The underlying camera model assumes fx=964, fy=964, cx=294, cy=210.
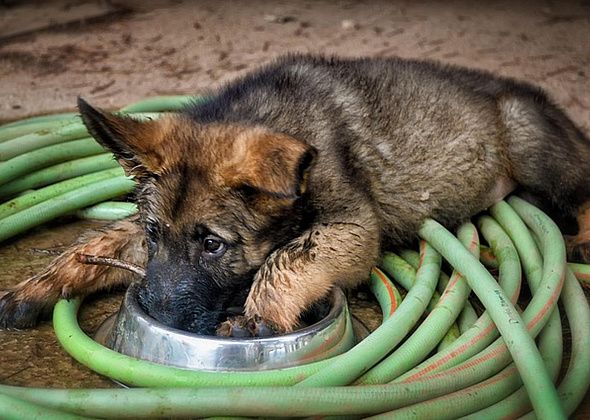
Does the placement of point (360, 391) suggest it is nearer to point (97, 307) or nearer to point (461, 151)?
point (97, 307)

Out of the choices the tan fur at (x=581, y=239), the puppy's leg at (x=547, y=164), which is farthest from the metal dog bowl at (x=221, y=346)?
the puppy's leg at (x=547, y=164)

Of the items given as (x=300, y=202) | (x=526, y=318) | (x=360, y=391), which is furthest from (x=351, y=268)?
(x=360, y=391)

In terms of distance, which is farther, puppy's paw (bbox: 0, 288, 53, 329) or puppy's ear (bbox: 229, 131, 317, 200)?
puppy's paw (bbox: 0, 288, 53, 329)

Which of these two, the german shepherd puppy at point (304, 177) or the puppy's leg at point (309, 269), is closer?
the german shepherd puppy at point (304, 177)

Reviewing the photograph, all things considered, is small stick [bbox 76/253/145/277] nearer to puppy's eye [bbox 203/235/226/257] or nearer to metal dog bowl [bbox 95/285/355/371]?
metal dog bowl [bbox 95/285/355/371]

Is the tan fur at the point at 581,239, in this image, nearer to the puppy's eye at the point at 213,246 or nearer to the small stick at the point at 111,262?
the puppy's eye at the point at 213,246

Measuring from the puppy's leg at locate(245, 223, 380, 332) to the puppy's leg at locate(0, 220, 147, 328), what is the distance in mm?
813

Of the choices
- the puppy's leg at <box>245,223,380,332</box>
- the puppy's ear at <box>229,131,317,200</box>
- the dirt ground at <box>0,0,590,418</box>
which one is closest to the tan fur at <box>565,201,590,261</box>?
the puppy's leg at <box>245,223,380,332</box>

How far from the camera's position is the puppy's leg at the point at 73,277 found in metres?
4.19

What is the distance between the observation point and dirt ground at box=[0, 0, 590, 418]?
734 cm

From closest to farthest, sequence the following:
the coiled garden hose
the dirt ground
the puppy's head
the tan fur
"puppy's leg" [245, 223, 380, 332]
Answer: the coiled garden hose → the puppy's head → "puppy's leg" [245, 223, 380, 332] → the tan fur → the dirt ground

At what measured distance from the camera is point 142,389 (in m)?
3.20

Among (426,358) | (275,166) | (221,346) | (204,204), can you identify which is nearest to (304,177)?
(275,166)

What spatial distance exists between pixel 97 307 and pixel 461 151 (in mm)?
1986
